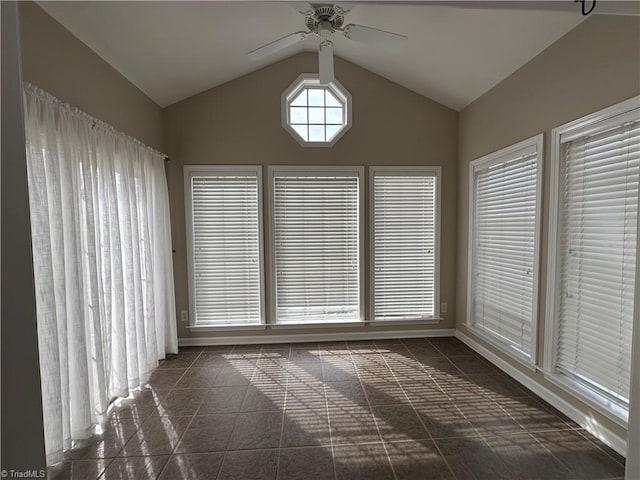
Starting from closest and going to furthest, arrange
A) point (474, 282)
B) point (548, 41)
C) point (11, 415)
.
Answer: point (11, 415), point (548, 41), point (474, 282)

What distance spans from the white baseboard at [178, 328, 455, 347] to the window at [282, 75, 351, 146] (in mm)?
2299

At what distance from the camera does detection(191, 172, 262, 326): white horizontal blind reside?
3.59 metres

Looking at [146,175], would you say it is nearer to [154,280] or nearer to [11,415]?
[154,280]

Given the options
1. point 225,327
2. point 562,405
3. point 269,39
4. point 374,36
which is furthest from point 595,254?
point 225,327

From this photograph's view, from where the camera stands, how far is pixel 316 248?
3707 mm

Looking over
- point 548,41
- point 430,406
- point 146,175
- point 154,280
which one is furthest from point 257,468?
point 548,41

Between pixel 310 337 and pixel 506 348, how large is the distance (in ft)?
6.77

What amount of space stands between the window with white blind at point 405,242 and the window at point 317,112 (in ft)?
2.33

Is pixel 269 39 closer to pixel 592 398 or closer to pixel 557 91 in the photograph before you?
pixel 557 91

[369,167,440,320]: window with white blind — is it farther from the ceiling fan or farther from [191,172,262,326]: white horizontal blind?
the ceiling fan

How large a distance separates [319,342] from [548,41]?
11.6 feet

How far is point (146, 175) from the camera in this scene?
2.98 m

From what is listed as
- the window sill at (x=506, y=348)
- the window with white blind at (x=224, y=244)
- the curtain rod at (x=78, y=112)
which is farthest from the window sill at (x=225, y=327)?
the window sill at (x=506, y=348)

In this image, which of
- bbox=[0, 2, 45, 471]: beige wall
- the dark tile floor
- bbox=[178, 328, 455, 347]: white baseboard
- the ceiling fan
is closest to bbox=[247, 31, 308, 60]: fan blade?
the ceiling fan
